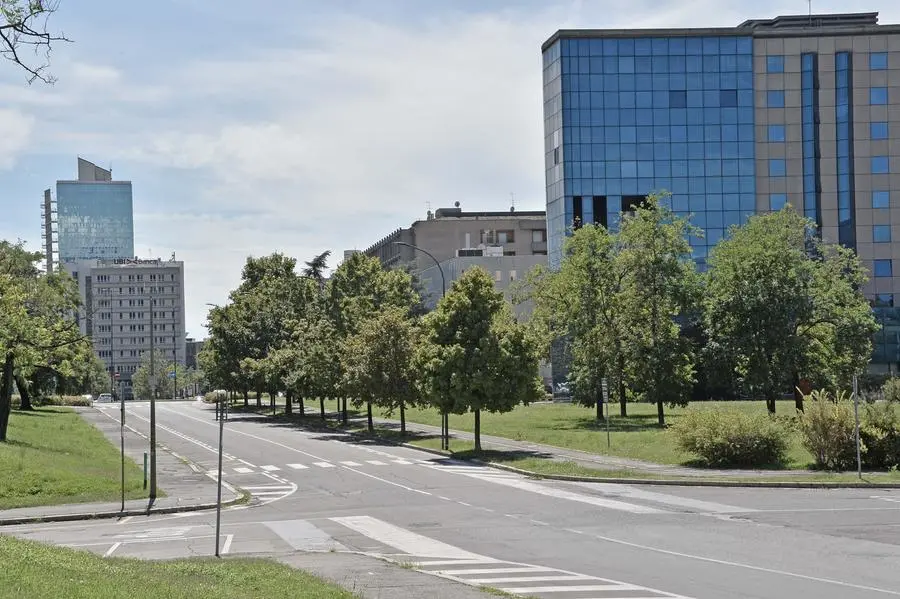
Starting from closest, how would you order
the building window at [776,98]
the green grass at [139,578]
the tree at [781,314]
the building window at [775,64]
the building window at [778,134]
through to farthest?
the green grass at [139,578] → the tree at [781,314] → the building window at [775,64] → the building window at [776,98] → the building window at [778,134]

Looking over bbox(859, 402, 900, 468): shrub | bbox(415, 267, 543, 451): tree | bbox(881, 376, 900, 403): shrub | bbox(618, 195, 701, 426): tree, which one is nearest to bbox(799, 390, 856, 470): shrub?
bbox(859, 402, 900, 468): shrub

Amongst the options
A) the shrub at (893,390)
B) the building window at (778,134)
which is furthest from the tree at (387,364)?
the building window at (778,134)

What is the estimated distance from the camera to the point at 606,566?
18.4 metres

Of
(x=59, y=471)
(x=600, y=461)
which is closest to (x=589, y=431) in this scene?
(x=600, y=461)

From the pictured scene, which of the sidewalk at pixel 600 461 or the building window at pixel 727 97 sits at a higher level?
the building window at pixel 727 97

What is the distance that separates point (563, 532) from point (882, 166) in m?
77.2

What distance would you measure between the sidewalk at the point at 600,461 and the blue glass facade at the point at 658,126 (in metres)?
39.9

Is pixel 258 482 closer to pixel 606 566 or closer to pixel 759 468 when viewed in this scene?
pixel 759 468

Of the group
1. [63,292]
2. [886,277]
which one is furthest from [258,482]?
[886,277]

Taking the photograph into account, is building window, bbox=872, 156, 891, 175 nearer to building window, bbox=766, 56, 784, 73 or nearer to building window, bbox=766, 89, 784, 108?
building window, bbox=766, 89, 784, 108

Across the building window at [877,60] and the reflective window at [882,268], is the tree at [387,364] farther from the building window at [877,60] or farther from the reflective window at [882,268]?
the building window at [877,60]

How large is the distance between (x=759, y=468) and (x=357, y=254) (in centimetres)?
5096

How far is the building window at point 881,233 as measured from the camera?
293 ft

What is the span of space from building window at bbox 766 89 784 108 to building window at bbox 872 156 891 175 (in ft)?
31.8
